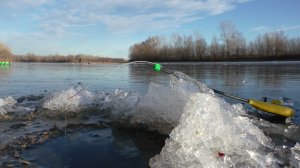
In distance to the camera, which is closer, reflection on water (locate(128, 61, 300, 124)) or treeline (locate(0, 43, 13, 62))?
reflection on water (locate(128, 61, 300, 124))

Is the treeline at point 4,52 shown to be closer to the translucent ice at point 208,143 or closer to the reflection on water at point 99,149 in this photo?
the reflection on water at point 99,149

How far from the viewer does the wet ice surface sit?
576 centimetres

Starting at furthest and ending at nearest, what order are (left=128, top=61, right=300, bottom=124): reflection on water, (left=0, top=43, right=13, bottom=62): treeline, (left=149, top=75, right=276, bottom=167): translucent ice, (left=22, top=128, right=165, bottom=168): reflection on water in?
1. (left=0, top=43, right=13, bottom=62): treeline
2. (left=128, top=61, right=300, bottom=124): reflection on water
3. (left=22, top=128, right=165, bottom=168): reflection on water
4. (left=149, top=75, right=276, bottom=167): translucent ice

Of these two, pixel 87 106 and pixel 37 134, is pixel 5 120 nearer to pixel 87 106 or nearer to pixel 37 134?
pixel 37 134

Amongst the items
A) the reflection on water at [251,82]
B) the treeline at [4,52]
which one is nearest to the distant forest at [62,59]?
the treeline at [4,52]

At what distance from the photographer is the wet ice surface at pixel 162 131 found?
18.9 ft

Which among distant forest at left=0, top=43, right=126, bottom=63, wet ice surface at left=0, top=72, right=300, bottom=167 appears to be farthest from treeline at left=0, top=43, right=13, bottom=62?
wet ice surface at left=0, top=72, right=300, bottom=167

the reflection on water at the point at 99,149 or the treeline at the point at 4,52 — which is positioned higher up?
the treeline at the point at 4,52

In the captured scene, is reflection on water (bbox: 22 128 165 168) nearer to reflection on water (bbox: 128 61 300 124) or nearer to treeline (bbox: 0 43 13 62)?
reflection on water (bbox: 128 61 300 124)

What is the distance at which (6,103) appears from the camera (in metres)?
11.2

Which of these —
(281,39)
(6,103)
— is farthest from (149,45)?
(6,103)

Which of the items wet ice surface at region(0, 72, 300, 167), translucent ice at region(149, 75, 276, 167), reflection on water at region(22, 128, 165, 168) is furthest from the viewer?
reflection on water at region(22, 128, 165, 168)

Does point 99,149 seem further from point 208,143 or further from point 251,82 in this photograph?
point 251,82

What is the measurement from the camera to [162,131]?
795cm
